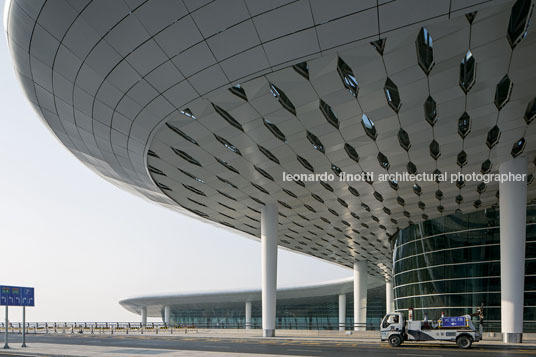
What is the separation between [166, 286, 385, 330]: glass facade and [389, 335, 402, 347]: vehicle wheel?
69184 mm

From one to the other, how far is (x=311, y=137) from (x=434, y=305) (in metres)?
24.1

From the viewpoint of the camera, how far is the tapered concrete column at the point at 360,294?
2517 inches

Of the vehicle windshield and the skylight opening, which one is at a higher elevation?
the skylight opening

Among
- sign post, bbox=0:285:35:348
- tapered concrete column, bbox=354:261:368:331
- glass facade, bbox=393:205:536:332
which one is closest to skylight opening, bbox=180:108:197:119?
sign post, bbox=0:285:35:348

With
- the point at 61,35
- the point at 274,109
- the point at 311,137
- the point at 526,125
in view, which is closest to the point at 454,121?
the point at 526,125

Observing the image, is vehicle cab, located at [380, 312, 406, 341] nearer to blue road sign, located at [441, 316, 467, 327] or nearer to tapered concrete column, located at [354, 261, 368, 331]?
blue road sign, located at [441, 316, 467, 327]

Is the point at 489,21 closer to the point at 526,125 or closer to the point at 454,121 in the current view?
the point at 454,121

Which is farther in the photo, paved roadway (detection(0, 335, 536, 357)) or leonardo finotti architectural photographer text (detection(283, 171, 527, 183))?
leonardo finotti architectural photographer text (detection(283, 171, 527, 183))

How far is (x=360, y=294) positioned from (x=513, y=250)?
140 feet

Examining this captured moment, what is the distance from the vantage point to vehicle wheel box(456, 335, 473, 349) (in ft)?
72.9

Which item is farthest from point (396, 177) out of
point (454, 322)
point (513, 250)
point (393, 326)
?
point (454, 322)

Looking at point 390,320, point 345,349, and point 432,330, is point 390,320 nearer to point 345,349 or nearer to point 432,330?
point 432,330

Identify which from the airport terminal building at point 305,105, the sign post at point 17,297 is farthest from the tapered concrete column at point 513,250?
the sign post at point 17,297

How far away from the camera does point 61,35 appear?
14.8 metres
